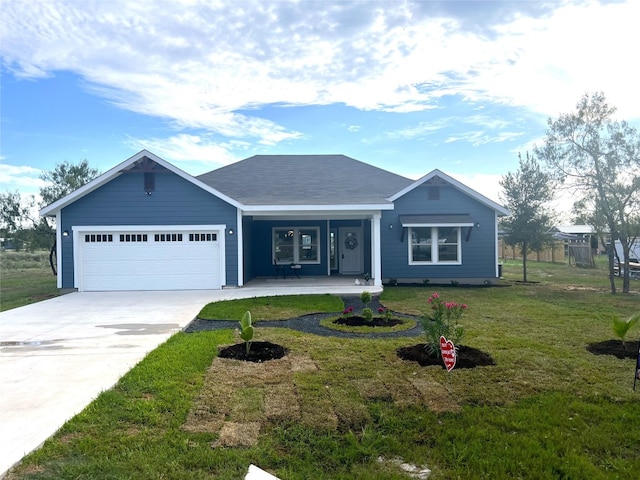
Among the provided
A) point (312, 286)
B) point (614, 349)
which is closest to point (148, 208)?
point (312, 286)

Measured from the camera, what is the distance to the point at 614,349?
5.80 m

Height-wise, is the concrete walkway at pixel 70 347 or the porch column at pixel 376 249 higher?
the porch column at pixel 376 249

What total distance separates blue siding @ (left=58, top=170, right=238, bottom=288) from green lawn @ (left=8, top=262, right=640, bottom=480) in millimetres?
7232

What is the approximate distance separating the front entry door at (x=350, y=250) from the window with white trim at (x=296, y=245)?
1.04 metres

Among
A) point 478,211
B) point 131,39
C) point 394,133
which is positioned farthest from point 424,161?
point 131,39

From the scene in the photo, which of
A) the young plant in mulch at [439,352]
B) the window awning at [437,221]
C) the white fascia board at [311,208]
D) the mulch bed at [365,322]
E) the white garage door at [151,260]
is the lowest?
the mulch bed at [365,322]

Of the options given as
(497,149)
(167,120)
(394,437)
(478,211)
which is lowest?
(394,437)

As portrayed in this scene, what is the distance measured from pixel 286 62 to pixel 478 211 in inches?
334

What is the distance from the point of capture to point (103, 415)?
12.4 ft

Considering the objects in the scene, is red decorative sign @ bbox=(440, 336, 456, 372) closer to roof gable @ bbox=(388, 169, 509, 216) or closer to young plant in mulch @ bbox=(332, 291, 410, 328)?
young plant in mulch @ bbox=(332, 291, 410, 328)

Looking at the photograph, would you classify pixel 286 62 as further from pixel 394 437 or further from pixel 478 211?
pixel 394 437

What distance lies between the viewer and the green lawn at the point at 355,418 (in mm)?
2963

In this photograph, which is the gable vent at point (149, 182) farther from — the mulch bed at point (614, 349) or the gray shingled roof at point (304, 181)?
the mulch bed at point (614, 349)

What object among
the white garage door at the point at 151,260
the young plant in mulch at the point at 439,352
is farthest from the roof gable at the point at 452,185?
the young plant in mulch at the point at 439,352
